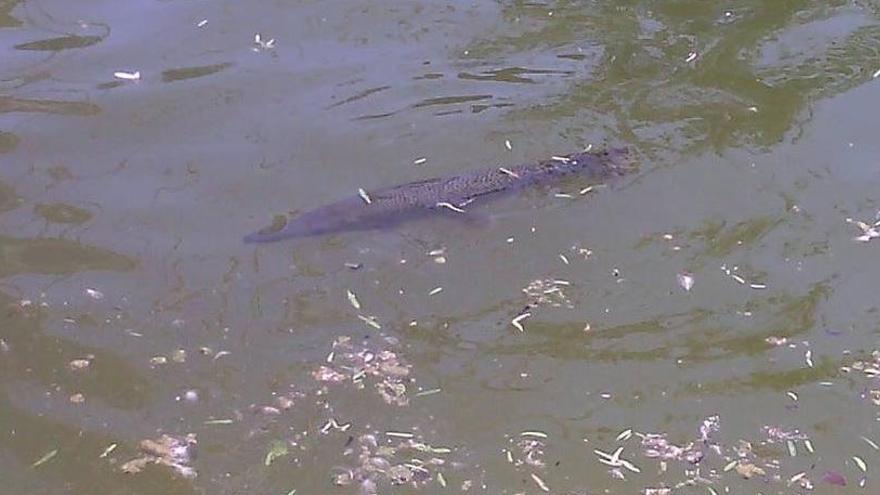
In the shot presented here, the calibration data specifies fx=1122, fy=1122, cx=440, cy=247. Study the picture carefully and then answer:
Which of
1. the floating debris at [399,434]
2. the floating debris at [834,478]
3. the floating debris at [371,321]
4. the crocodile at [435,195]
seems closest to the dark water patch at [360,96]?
the crocodile at [435,195]

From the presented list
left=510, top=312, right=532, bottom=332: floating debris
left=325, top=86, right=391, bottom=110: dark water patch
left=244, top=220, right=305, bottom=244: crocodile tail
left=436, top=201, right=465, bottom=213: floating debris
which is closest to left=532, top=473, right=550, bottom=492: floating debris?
left=510, top=312, right=532, bottom=332: floating debris

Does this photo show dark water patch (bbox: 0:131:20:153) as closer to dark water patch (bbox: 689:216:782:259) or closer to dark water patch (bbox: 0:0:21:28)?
dark water patch (bbox: 0:0:21:28)

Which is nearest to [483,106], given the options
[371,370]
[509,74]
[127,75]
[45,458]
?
[509,74]

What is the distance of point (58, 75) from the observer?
21.5ft

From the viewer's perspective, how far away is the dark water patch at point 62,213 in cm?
543

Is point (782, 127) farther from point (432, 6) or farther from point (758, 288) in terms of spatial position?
point (432, 6)

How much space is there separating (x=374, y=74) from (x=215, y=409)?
9.14 feet

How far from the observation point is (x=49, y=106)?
6262mm

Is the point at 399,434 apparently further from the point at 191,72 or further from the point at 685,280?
the point at 191,72

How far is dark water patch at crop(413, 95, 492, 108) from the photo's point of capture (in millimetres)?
6320

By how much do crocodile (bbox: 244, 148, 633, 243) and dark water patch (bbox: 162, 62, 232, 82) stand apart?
1.60 metres

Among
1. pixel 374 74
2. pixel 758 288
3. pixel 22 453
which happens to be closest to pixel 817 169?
pixel 758 288

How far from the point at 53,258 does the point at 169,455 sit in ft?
4.73

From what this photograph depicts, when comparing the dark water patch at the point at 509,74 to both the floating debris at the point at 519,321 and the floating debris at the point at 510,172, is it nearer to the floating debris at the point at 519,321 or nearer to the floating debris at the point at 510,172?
the floating debris at the point at 510,172
